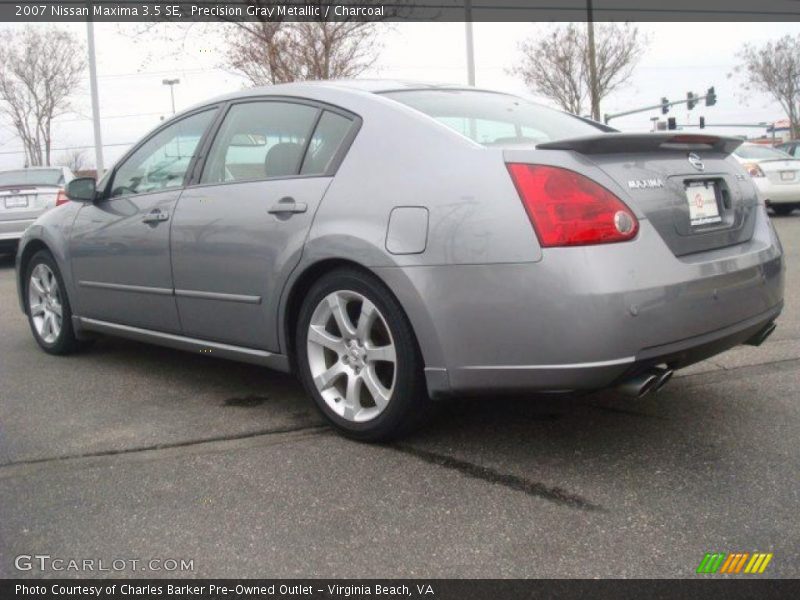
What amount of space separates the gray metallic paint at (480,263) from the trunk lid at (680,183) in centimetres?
1

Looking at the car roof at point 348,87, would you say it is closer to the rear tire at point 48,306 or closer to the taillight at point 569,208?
the taillight at point 569,208

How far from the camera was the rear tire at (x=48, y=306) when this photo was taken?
537 cm

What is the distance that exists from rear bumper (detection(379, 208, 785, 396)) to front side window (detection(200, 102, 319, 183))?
962mm

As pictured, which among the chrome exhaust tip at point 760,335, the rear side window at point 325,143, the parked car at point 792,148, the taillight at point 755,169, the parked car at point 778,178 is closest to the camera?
the chrome exhaust tip at point 760,335

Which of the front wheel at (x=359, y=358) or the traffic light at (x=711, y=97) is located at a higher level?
the traffic light at (x=711, y=97)

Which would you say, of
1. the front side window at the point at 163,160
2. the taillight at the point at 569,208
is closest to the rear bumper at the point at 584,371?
the taillight at the point at 569,208

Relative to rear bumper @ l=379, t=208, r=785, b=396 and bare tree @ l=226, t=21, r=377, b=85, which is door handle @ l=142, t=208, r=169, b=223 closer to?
rear bumper @ l=379, t=208, r=785, b=396

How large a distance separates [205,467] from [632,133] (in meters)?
2.06

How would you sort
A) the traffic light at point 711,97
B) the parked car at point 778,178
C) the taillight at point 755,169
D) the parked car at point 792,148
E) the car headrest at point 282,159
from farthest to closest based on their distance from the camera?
the traffic light at point 711,97, the parked car at point 792,148, the parked car at point 778,178, the taillight at point 755,169, the car headrest at point 282,159

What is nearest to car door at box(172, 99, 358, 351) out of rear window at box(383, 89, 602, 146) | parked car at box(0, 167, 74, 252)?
rear window at box(383, 89, 602, 146)

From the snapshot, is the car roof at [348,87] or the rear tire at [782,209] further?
the rear tire at [782,209]

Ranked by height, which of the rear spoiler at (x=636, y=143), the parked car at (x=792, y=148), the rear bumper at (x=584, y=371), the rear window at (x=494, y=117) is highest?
the parked car at (x=792, y=148)

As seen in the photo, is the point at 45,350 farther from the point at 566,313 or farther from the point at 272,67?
the point at 272,67

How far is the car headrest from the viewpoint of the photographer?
3.83 metres
